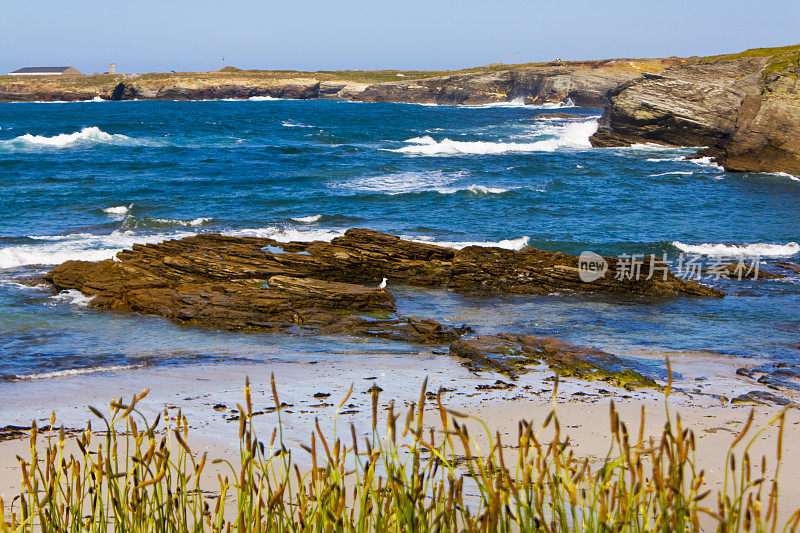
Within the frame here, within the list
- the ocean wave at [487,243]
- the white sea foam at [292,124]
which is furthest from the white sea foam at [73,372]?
the white sea foam at [292,124]

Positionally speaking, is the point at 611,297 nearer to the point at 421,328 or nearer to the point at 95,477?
the point at 421,328

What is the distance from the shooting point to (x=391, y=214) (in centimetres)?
2381

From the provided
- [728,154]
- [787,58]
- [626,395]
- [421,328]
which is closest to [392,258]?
[421,328]

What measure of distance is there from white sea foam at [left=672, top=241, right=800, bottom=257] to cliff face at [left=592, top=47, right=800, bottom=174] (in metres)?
13.4

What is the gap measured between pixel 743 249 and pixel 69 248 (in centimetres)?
1620

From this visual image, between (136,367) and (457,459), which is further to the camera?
(136,367)

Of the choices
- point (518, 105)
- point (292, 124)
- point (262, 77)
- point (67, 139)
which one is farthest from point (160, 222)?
point (262, 77)

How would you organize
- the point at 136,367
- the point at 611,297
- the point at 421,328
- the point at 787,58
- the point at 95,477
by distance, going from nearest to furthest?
the point at 95,477 → the point at 136,367 → the point at 421,328 → the point at 611,297 → the point at 787,58

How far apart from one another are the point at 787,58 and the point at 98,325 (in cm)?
3772

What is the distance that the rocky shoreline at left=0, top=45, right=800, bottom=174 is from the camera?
103 feet

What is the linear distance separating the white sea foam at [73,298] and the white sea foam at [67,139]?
33714mm

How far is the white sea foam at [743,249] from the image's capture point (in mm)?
Answer: 17953

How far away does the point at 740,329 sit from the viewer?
11484 mm

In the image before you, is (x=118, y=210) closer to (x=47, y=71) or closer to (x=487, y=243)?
(x=487, y=243)
